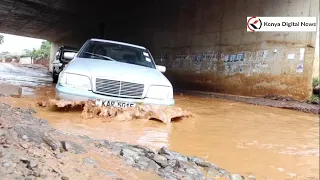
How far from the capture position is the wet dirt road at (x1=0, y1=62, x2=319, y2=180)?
3529 millimetres

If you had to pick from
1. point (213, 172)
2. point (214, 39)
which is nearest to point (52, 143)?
point (213, 172)

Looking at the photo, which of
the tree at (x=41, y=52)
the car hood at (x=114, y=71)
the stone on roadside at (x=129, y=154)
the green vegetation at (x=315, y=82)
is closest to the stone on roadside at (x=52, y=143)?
the stone on roadside at (x=129, y=154)

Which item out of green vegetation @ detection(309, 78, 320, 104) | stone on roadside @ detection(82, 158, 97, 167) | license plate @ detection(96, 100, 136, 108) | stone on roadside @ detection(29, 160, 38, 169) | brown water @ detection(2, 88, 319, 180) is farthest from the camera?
green vegetation @ detection(309, 78, 320, 104)

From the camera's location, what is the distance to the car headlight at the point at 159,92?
5266mm

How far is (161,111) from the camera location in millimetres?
5402

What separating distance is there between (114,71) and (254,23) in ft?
28.7

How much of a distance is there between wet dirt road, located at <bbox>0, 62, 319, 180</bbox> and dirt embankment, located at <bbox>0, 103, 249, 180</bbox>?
525mm

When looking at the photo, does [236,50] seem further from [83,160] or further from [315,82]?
[83,160]

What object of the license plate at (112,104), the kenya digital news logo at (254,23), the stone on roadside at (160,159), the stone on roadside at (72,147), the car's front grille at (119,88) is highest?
the kenya digital news logo at (254,23)

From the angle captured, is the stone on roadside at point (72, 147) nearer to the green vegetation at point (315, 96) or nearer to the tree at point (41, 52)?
the green vegetation at point (315, 96)

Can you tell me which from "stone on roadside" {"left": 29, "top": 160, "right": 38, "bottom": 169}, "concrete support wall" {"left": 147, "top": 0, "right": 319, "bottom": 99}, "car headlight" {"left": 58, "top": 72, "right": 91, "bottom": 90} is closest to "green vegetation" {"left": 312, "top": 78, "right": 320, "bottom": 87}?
"concrete support wall" {"left": 147, "top": 0, "right": 319, "bottom": 99}

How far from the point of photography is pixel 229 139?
4.74 metres

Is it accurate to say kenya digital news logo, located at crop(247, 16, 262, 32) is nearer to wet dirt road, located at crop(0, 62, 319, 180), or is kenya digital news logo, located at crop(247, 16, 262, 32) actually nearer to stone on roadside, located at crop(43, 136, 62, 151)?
wet dirt road, located at crop(0, 62, 319, 180)

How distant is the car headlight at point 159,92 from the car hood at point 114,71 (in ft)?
0.24
